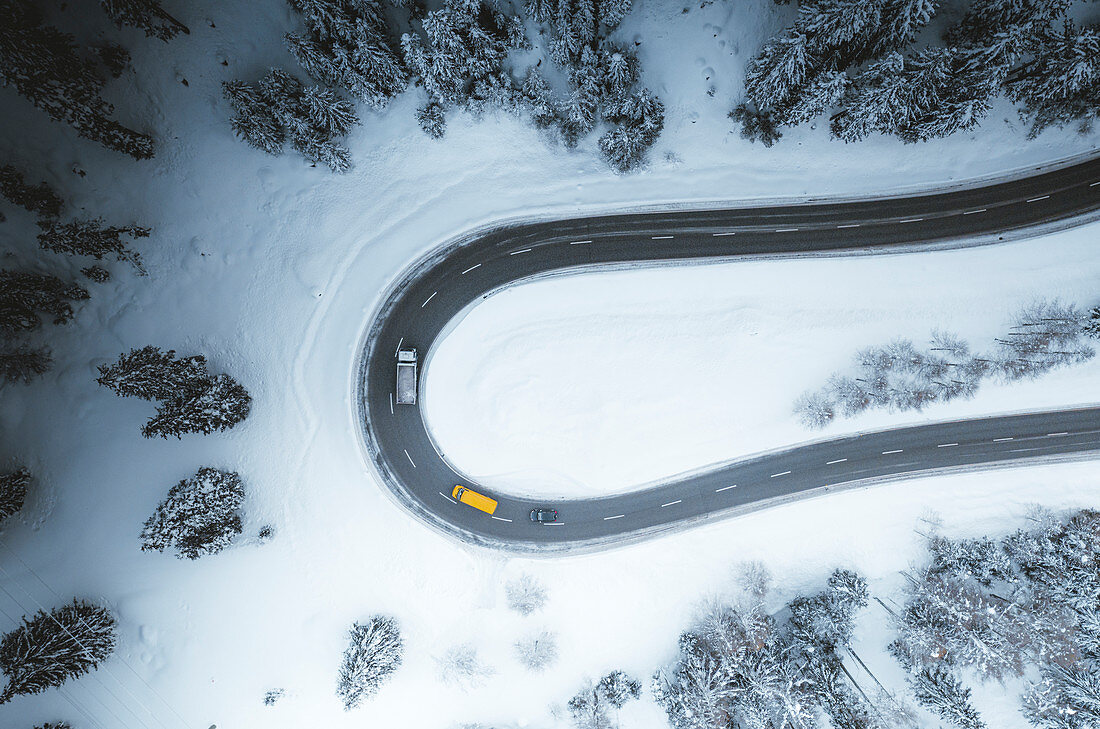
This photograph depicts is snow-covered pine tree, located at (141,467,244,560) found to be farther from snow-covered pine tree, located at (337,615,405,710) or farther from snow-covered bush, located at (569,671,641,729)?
snow-covered bush, located at (569,671,641,729)

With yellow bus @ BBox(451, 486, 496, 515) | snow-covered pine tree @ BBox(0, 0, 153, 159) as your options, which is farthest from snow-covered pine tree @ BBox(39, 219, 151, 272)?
yellow bus @ BBox(451, 486, 496, 515)

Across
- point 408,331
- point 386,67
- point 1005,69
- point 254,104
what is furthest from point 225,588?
point 1005,69

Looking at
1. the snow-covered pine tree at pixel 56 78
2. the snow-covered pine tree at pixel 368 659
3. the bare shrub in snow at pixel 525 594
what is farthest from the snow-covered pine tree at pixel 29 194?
the bare shrub in snow at pixel 525 594

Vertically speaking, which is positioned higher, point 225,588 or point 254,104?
point 254,104

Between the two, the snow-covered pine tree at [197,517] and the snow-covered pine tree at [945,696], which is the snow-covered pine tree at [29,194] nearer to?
the snow-covered pine tree at [197,517]

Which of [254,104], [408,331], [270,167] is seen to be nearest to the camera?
[254,104]

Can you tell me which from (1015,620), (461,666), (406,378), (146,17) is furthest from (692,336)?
(146,17)

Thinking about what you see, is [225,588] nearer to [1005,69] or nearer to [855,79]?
[855,79]
